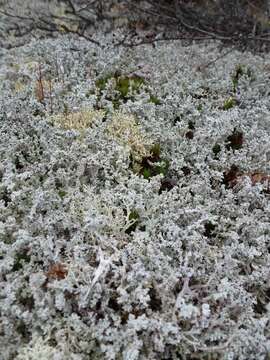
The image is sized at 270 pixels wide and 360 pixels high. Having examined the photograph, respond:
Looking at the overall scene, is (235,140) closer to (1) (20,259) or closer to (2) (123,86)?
(2) (123,86)

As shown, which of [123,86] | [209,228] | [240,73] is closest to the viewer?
[209,228]

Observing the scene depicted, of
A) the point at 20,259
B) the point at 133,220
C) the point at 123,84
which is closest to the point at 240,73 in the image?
the point at 123,84

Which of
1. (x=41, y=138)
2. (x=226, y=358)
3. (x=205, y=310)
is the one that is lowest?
(x=226, y=358)

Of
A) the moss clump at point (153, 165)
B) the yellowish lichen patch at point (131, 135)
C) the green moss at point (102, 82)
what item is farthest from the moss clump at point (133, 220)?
the green moss at point (102, 82)

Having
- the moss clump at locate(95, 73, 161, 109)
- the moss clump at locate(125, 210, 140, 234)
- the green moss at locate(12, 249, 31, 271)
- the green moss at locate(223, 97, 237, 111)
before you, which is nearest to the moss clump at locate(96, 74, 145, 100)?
the moss clump at locate(95, 73, 161, 109)

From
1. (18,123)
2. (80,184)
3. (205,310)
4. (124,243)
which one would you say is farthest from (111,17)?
(205,310)

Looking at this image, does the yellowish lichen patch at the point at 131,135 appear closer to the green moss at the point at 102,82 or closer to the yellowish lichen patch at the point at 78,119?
the yellowish lichen patch at the point at 78,119

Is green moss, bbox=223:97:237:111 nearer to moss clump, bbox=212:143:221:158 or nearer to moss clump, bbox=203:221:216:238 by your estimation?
moss clump, bbox=212:143:221:158

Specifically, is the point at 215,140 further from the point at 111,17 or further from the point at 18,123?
the point at 111,17

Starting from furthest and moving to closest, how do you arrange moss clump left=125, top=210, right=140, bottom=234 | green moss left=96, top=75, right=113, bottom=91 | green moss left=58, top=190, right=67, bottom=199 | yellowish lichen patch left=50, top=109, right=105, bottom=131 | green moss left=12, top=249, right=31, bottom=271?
green moss left=96, top=75, right=113, bottom=91 → yellowish lichen patch left=50, top=109, right=105, bottom=131 → green moss left=58, top=190, right=67, bottom=199 → moss clump left=125, top=210, right=140, bottom=234 → green moss left=12, top=249, right=31, bottom=271
